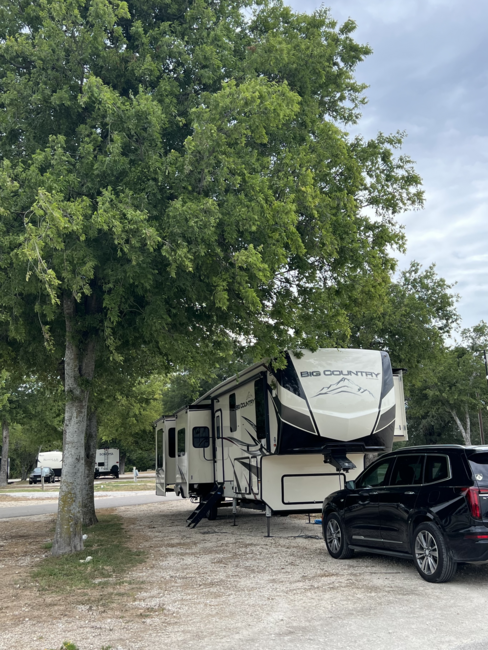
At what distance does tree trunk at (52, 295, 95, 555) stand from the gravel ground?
2.32 ft

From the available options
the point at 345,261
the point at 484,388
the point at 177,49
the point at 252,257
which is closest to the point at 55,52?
the point at 177,49

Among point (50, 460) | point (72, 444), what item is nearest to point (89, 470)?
point (72, 444)

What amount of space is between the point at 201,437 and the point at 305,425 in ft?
21.3

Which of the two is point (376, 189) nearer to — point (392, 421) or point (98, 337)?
point (392, 421)

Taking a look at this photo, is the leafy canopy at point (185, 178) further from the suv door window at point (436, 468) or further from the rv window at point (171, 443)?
the rv window at point (171, 443)

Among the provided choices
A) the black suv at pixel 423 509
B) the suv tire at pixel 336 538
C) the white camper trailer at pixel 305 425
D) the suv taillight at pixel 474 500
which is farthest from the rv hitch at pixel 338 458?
the suv taillight at pixel 474 500

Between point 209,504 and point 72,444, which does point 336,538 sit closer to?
point 72,444

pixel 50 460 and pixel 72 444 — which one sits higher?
pixel 72 444

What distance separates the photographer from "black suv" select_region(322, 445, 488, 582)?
24.1 ft

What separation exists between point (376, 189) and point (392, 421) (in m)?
4.40

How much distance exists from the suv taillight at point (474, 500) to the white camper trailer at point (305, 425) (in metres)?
3.71

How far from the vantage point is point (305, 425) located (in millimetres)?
10930

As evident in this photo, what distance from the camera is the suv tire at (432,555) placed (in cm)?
756

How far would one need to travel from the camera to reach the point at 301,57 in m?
11.2
